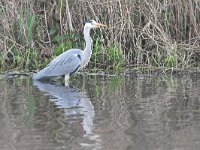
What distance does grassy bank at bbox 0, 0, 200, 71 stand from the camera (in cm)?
1112

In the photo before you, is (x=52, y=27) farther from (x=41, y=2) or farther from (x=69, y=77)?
(x=69, y=77)

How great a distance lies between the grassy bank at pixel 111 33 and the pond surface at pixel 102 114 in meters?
1.09

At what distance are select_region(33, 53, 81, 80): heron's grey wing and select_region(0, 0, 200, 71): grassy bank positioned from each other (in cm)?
84

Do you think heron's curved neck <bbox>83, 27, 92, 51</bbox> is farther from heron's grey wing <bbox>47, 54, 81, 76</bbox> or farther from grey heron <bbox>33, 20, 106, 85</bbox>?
heron's grey wing <bbox>47, 54, 81, 76</bbox>

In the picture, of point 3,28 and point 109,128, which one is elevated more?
point 3,28

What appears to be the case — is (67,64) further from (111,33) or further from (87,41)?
(111,33)

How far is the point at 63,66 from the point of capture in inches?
411

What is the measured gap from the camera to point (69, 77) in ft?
35.2

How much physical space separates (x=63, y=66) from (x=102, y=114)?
372cm

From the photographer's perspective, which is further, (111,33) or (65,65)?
(111,33)

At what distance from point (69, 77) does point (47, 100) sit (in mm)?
2839

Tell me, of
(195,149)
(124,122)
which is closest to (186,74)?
(124,122)

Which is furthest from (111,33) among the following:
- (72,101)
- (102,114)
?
(102,114)

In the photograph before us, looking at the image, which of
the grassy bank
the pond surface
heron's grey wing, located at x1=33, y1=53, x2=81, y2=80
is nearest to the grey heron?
heron's grey wing, located at x1=33, y1=53, x2=81, y2=80
